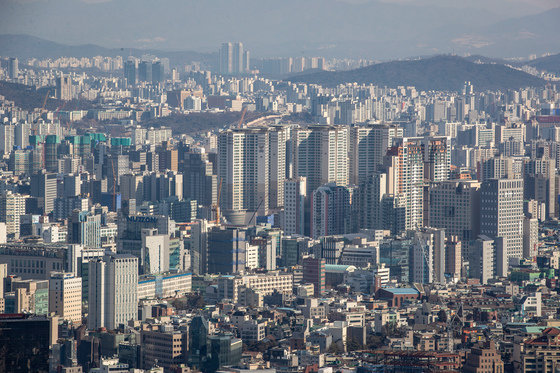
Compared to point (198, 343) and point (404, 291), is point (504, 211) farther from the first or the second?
point (198, 343)

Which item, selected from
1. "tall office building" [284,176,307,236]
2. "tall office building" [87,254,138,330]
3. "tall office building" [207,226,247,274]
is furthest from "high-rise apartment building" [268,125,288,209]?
"tall office building" [87,254,138,330]

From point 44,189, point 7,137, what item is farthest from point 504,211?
point 7,137

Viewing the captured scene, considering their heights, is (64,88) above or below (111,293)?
above

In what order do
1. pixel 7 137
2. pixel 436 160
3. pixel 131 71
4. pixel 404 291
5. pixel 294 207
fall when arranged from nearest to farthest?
pixel 404 291
pixel 294 207
pixel 436 160
pixel 7 137
pixel 131 71

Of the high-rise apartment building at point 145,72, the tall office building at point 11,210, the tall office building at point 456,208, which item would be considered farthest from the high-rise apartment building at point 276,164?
the high-rise apartment building at point 145,72

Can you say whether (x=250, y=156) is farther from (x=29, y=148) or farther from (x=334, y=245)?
(x=29, y=148)

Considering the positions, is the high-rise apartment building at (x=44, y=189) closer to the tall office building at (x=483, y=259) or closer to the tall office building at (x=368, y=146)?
the tall office building at (x=368, y=146)

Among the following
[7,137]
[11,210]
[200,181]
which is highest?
[7,137]

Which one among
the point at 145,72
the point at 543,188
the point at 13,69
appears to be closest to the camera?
the point at 543,188
